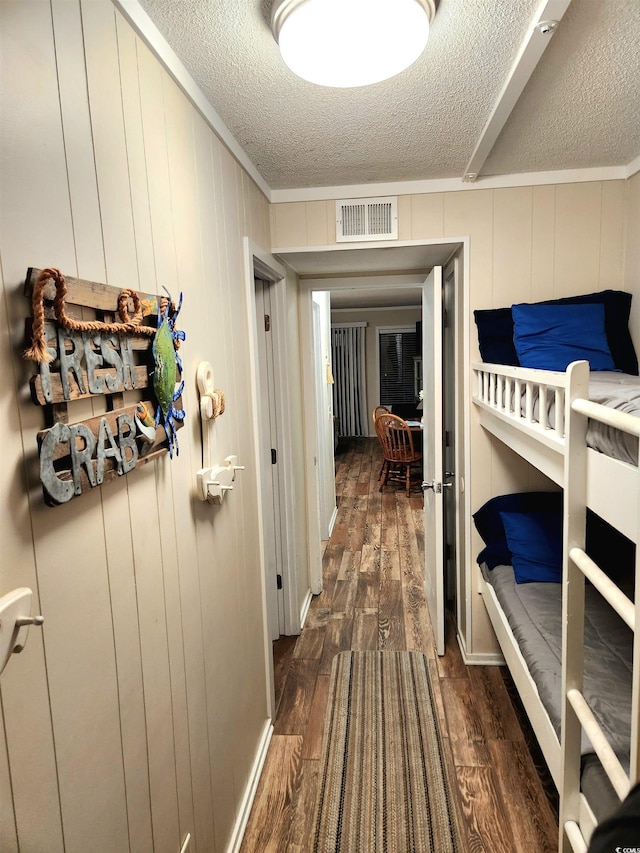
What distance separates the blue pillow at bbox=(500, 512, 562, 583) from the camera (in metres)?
2.34

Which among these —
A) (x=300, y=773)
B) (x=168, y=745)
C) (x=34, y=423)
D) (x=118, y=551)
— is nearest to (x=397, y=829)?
(x=300, y=773)

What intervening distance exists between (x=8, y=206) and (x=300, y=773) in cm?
220

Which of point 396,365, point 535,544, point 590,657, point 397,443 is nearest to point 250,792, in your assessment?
point 590,657

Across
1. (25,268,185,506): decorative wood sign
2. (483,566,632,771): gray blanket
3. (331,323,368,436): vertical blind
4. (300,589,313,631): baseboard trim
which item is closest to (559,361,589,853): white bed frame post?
(483,566,632,771): gray blanket

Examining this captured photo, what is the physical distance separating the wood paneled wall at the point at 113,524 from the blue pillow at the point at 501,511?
4.37ft

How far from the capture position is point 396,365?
9359 mm

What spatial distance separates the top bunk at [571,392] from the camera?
106 centimetres

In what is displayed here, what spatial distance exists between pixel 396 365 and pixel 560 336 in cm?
713

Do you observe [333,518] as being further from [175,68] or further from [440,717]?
[175,68]

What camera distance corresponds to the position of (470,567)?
2.80 m

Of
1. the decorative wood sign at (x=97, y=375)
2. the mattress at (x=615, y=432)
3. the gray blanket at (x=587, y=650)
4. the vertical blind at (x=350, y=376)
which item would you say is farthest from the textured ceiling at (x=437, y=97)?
the vertical blind at (x=350, y=376)

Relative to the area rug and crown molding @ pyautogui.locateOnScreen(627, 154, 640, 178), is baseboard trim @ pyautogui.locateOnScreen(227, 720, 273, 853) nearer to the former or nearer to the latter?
the area rug

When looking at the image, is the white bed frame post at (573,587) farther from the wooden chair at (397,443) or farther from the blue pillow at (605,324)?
the wooden chair at (397,443)

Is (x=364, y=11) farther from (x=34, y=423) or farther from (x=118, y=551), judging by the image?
(x=118, y=551)
